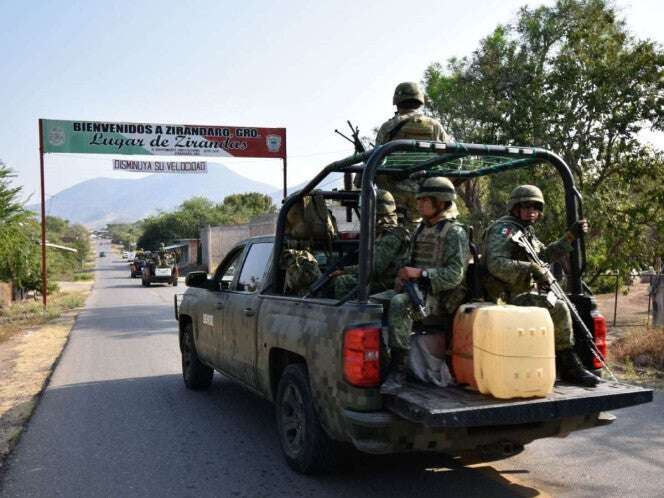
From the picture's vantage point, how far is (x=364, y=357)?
3719mm

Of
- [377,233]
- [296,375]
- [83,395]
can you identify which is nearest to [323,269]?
[377,233]

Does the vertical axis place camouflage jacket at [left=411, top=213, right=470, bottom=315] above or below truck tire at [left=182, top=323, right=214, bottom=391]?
above

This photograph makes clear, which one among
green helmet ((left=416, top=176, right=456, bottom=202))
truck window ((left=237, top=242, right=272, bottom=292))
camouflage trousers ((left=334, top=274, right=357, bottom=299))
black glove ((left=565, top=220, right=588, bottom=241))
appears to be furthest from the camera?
truck window ((left=237, top=242, right=272, bottom=292))

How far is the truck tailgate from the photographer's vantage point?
3.37 metres

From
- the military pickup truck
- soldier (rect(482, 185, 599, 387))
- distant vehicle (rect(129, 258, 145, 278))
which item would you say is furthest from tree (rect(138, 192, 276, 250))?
soldier (rect(482, 185, 599, 387))

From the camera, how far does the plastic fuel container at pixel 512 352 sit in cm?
354

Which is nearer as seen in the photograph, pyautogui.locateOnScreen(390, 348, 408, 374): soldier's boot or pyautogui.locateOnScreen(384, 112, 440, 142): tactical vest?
pyautogui.locateOnScreen(390, 348, 408, 374): soldier's boot

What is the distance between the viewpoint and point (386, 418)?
3.65 m

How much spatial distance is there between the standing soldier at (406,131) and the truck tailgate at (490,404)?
213cm

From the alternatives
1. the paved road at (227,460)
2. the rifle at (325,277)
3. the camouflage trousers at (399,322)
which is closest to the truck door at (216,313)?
the paved road at (227,460)

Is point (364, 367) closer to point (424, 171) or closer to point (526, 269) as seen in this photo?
point (526, 269)

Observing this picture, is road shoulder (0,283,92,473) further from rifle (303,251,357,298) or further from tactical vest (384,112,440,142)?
tactical vest (384,112,440,142)

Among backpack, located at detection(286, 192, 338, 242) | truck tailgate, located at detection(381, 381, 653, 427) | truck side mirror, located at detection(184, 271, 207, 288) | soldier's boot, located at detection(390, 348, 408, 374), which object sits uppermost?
backpack, located at detection(286, 192, 338, 242)

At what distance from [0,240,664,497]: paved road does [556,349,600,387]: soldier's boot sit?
70 centimetres
